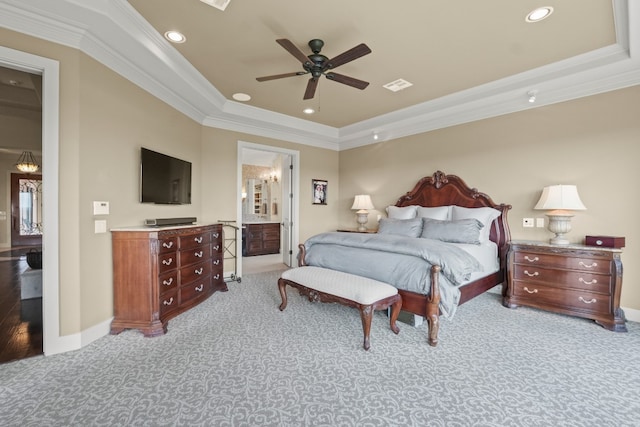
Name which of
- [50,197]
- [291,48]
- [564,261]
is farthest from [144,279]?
[564,261]

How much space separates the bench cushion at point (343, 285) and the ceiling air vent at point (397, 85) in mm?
2630

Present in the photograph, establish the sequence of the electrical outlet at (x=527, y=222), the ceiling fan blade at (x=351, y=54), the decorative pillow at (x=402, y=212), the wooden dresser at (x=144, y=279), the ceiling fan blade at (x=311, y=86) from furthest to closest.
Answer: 1. the decorative pillow at (x=402, y=212)
2. the electrical outlet at (x=527, y=222)
3. the ceiling fan blade at (x=311, y=86)
4. the wooden dresser at (x=144, y=279)
5. the ceiling fan blade at (x=351, y=54)

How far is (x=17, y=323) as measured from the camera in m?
2.90

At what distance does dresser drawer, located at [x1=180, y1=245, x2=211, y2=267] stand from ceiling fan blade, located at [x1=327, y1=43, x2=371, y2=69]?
252 centimetres

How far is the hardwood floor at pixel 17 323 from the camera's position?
7.77ft

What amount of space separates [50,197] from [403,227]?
13.1 feet

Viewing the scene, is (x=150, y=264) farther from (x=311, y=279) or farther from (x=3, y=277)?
(x=3, y=277)

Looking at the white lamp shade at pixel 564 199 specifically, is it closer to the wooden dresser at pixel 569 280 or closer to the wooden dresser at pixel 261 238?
the wooden dresser at pixel 569 280

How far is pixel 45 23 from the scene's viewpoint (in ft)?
7.43

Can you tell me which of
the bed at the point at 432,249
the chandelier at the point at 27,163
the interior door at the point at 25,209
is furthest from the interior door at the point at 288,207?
the interior door at the point at 25,209

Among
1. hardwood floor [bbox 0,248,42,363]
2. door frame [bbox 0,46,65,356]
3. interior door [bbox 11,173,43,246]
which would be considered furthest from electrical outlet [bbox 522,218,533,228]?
interior door [bbox 11,173,43,246]

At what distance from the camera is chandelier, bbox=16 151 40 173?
22.8 feet

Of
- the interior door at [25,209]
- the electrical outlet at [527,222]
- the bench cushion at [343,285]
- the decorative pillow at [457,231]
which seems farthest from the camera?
the interior door at [25,209]

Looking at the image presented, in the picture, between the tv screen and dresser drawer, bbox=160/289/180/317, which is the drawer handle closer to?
dresser drawer, bbox=160/289/180/317
